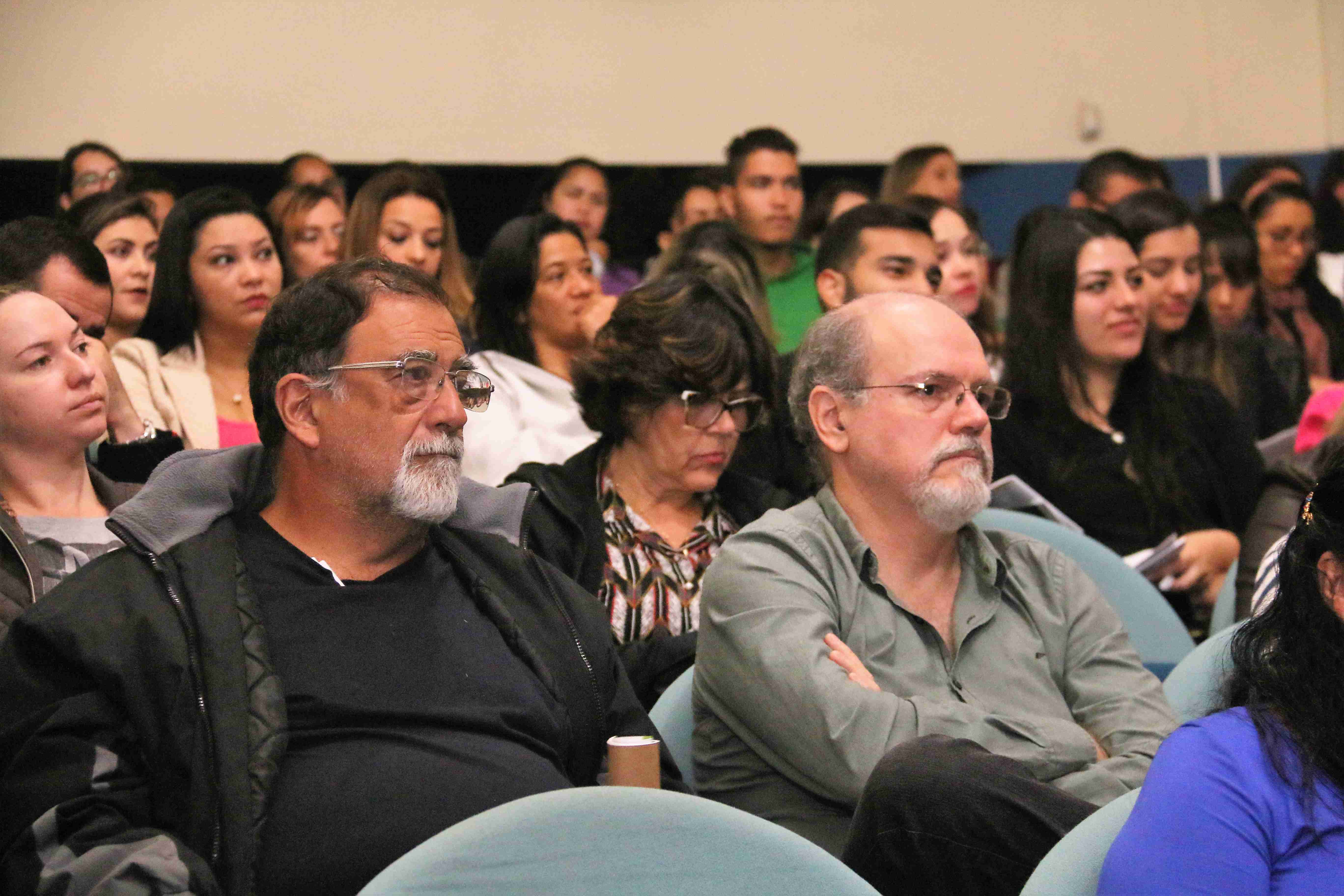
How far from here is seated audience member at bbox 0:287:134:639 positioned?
231cm

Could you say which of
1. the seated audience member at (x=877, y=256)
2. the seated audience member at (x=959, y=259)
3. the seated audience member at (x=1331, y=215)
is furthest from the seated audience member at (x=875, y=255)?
the seated audience member at (x=1331, y=215)

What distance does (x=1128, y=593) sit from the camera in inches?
105

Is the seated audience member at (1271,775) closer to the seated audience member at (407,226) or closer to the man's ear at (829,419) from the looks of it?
the man's ear at (829,419)

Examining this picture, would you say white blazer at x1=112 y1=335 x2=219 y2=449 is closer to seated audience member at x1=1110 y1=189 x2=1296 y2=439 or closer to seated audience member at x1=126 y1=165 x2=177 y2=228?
seated audience member at x1=126 y1=165 x2=177 y2=228

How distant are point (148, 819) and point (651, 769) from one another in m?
0.57

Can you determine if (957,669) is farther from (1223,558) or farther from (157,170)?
(157,170)

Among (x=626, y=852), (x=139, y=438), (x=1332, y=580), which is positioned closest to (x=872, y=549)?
(x=1332, y=580)

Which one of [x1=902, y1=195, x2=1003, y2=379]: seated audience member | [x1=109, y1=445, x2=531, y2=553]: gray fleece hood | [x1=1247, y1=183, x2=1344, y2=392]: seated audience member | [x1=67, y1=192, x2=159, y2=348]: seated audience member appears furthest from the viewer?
[x1=1247, y1=183, x2=1344, y2=392]: seated audience member

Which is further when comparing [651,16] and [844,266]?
[651,16]

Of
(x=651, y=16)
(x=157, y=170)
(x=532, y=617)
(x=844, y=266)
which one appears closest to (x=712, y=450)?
(x=532, y=617)

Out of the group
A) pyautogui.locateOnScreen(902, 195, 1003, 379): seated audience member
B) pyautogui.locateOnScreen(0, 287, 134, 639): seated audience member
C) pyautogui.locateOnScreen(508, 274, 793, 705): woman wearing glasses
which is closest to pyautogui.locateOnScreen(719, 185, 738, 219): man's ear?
pyautogui.locateOnScreen(902, 195, 1003, 379): seated audience member

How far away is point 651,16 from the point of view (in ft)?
19.8

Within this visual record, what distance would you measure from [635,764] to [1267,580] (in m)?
1.06

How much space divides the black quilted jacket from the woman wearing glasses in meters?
0.92
